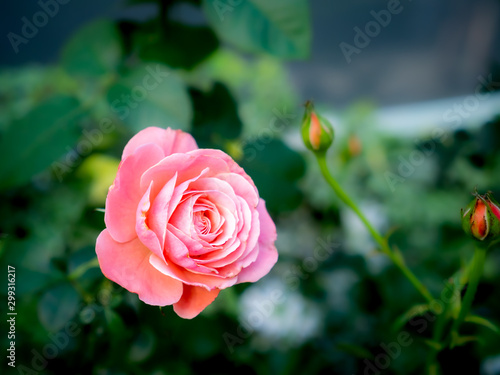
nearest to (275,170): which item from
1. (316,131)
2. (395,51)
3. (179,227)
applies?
(316,131)

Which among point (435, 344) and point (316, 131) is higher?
point (316, 131)

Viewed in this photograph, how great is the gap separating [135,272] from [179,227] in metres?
0.04

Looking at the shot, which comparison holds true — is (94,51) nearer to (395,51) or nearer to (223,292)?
(223,292)

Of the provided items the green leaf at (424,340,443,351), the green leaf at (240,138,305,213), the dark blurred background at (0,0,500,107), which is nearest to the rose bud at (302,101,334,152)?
the green leaf at (240,138,305,213)

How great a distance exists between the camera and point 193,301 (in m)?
0.29

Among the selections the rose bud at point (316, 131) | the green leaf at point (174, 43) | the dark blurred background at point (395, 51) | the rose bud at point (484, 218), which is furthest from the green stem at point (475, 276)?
the dark blurred background at point (395, 51)

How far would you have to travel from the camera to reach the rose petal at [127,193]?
0.27 metres

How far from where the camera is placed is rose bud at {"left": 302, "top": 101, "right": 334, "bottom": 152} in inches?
14.9

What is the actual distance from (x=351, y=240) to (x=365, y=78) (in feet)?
2.23

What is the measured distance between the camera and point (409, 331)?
1.68 ft

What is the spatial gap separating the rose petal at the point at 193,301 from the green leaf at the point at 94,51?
321 mm

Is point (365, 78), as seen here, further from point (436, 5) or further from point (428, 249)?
point (428, 249)

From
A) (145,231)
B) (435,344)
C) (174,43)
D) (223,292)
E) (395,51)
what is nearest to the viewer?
(145,231)

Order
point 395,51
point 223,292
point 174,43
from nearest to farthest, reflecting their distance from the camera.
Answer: point 174,43 → point 223,292 → point 395,51
